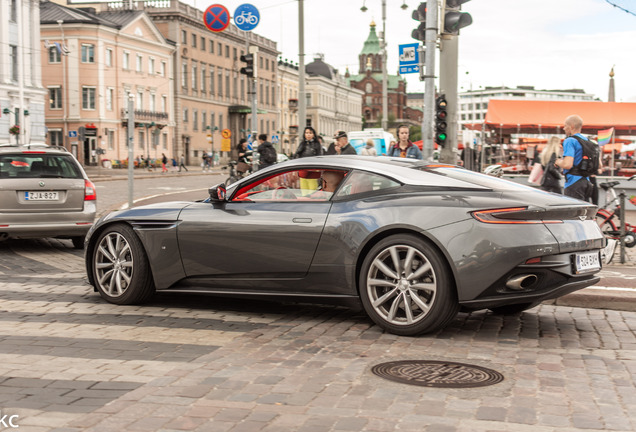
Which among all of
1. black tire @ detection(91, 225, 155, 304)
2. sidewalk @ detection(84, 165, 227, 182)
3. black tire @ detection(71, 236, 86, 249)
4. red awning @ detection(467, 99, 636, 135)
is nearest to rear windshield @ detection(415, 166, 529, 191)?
black tire @ detection(91, 225, 155, 304)

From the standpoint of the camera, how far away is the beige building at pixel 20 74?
174 ft

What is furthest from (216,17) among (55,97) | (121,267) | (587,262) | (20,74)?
(55,97)

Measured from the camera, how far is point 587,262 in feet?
20.4

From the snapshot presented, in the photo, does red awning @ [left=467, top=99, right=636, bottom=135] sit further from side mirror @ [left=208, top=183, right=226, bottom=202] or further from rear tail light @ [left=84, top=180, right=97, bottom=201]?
side mirror @ [left=208, top=183, right=226, bottom=202]

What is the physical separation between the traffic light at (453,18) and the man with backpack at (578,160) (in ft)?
14.0

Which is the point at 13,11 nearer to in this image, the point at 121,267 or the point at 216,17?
the point at 216,17

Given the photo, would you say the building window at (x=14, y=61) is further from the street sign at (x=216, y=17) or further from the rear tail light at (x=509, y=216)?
the rear tail light at (x=509, y=216)

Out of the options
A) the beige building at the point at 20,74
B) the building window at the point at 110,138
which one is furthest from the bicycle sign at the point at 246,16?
the building window at the point at 110,138

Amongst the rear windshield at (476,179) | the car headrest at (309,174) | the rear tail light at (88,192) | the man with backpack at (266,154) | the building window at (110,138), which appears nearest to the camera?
the rear windshield at (476,179)

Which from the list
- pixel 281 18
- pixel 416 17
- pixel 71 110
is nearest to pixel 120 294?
pixel 416 17

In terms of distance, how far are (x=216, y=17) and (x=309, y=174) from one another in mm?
16609

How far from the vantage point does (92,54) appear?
2751 inches

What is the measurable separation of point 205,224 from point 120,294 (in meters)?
1.14

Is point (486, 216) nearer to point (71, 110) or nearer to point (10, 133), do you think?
point (10, 133)
